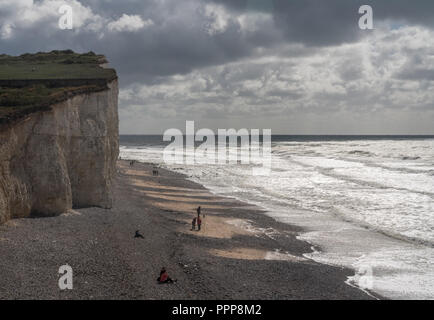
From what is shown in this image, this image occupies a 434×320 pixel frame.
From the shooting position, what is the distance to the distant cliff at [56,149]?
22.9 m

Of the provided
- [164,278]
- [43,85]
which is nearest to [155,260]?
[164,278]

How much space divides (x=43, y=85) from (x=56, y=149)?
705cm

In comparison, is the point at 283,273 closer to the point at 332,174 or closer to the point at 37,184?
the point at 37,184

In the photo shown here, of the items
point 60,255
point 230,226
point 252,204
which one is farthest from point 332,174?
point 60,255

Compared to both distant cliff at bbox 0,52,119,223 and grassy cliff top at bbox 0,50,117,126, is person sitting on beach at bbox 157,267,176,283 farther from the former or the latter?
grassy cliff top at bbox 0,50,117,126

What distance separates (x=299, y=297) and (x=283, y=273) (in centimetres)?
305

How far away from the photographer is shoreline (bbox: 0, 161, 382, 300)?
54.7ft

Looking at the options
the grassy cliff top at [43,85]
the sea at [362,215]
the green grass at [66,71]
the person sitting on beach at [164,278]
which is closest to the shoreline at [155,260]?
the person sitting on beach at [164,278]

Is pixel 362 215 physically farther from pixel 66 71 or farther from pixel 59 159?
pixel 66 71

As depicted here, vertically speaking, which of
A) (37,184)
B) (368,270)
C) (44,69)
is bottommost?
(368,270)

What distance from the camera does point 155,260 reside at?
67.9ft

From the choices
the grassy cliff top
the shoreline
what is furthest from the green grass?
the shoreline

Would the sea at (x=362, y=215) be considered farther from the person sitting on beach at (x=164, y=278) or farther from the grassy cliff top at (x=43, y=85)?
the grassy cliff top at (x=43, y=85)

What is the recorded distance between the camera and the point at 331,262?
22891mm
